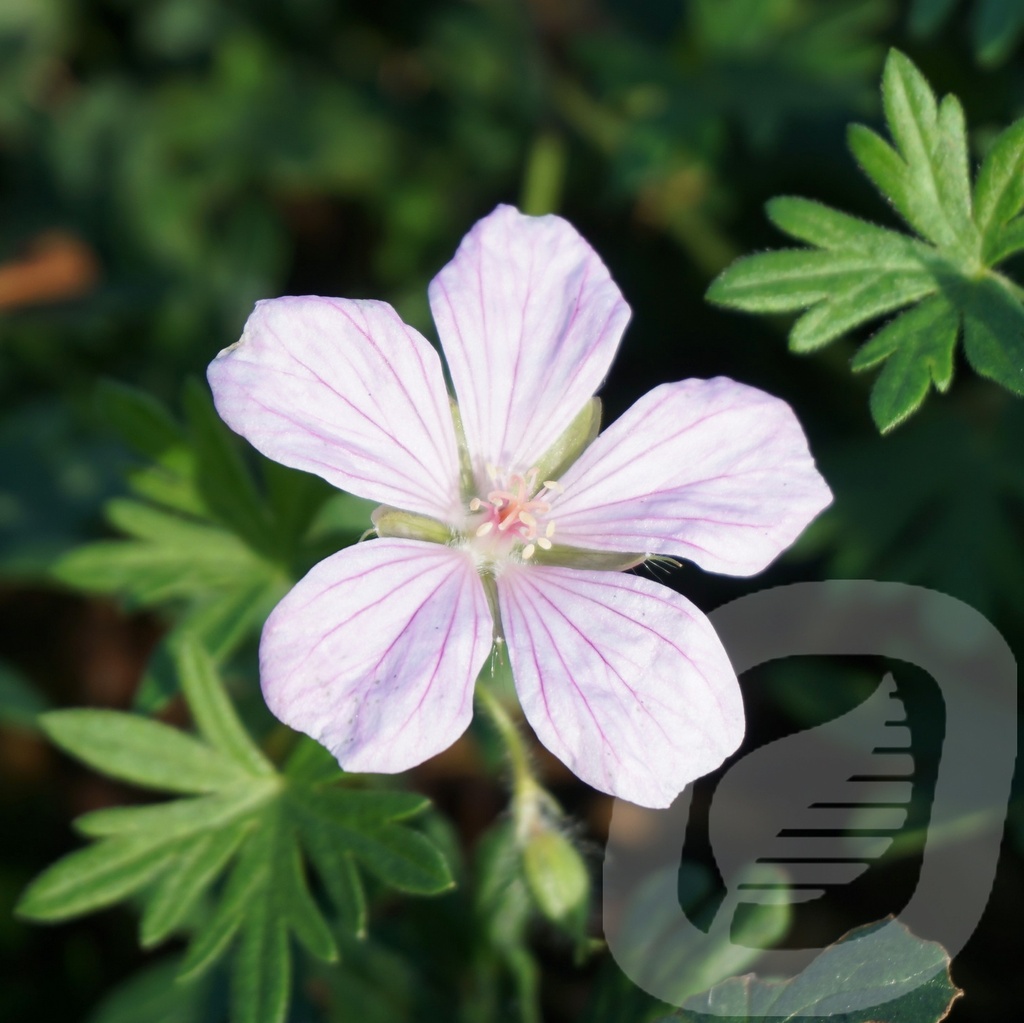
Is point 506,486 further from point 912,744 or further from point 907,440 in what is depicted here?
point 907,440

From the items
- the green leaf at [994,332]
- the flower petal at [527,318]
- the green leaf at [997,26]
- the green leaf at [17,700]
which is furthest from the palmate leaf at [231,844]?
the green leaf at [997,26]

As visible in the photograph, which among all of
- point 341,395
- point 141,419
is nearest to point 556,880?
point 341,395

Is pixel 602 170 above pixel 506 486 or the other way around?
above

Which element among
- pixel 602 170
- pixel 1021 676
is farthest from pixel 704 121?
pixel 1021 676

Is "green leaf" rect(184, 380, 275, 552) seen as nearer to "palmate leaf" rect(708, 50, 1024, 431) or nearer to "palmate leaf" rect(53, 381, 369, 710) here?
"palmate leaf" rect(53, 381, 369, 710)

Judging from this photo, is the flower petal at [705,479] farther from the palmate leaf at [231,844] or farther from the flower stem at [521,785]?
the palmate leaf at [231,844]

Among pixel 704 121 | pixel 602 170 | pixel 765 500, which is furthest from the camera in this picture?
pixel 602 170

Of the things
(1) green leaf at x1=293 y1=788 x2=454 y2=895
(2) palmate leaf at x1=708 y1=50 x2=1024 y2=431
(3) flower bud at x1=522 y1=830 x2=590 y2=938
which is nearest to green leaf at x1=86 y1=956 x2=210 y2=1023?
(1) green leaf at x1=293 y1=788 x2=454 y2=895
